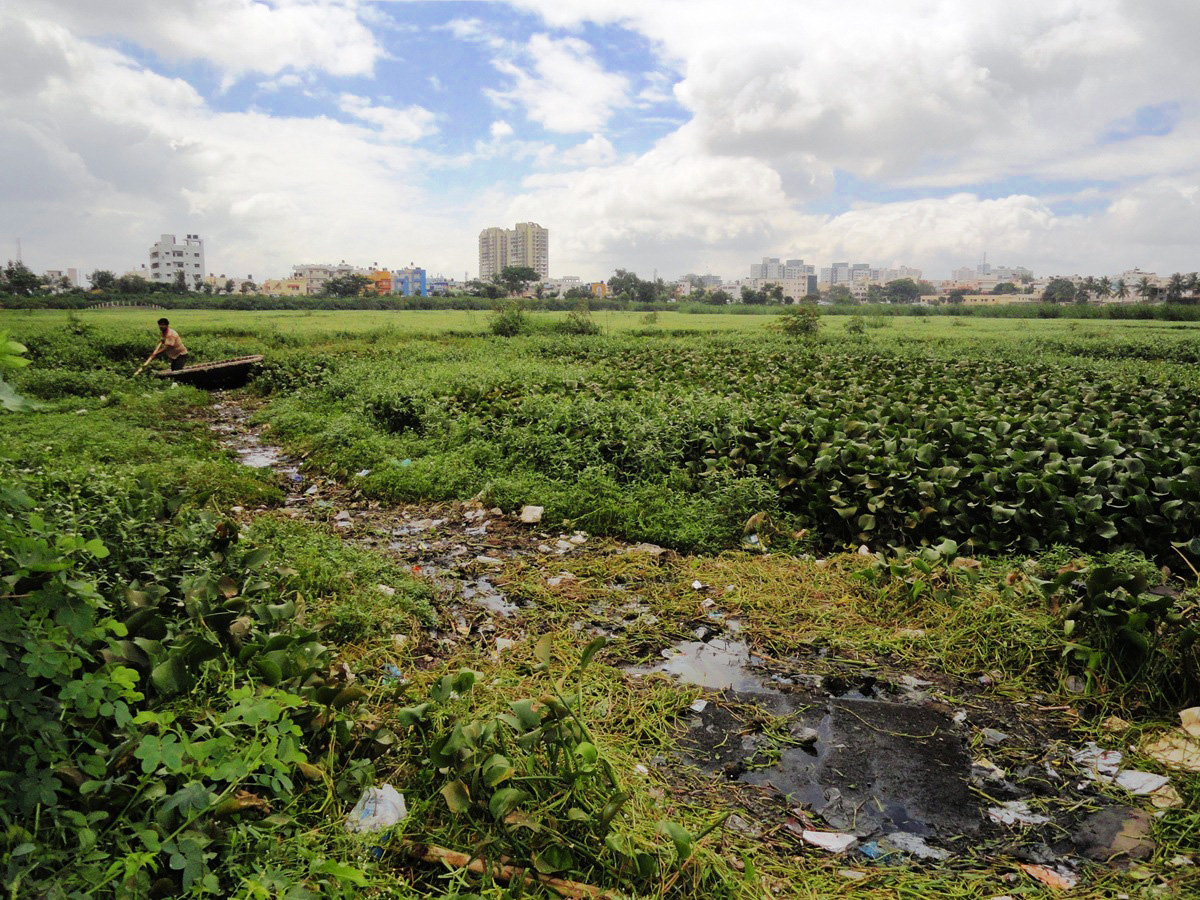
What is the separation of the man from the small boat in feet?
1.11

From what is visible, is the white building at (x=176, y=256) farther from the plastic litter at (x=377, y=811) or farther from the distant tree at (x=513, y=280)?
the plastic litter at (x=377, y=811)

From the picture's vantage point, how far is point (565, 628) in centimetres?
396

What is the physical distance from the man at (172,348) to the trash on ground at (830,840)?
13812 millimetres

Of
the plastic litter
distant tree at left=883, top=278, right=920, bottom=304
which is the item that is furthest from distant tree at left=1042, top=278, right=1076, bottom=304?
the plastic litter

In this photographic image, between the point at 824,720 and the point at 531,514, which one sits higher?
the point at 531,514

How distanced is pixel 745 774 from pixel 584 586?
1925 mm

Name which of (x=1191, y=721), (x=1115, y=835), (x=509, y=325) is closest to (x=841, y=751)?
(x=1115, y=835)

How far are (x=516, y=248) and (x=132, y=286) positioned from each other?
72.4 metres

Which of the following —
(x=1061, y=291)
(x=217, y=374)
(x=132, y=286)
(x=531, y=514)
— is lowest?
(x=531, y=514)

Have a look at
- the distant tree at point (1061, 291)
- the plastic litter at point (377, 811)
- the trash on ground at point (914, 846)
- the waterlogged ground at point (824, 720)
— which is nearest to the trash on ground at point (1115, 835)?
Answer: the waterlogged ground at point (824, 720)

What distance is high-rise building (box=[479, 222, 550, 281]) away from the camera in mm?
96062

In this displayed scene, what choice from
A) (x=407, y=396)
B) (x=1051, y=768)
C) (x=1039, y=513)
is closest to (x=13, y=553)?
(x=1051, y=768)

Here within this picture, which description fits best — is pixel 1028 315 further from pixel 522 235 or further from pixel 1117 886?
pixel 522 235

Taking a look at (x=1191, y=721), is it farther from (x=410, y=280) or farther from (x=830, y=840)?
(x=410, y=280)
